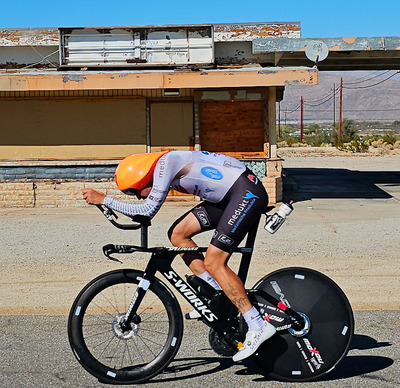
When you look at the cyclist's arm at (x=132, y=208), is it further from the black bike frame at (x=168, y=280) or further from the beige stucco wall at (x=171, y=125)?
the beige stucco wall at (x=171, y=125)

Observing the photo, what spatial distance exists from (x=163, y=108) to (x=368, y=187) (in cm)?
732

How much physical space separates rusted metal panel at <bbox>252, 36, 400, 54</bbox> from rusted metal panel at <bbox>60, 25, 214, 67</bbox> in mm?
1355

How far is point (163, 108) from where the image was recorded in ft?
58.9

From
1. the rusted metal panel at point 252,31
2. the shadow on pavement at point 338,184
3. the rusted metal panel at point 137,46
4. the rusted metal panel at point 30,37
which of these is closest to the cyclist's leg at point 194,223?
the rusted metal panel at point 137,46

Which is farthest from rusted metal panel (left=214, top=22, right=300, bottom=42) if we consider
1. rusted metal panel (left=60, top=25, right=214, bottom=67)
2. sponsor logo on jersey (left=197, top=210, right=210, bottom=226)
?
sponsor logo on jersey (left=197, top=210, right=210, bottom=226)

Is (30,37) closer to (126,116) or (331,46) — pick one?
(126,116)

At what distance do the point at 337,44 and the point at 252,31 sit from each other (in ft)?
7.40

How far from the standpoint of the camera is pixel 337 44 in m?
17.4

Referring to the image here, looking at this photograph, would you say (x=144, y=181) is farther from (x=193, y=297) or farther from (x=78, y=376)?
(x=78, y=376)

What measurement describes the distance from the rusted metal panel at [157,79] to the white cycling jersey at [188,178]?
37.5 ft

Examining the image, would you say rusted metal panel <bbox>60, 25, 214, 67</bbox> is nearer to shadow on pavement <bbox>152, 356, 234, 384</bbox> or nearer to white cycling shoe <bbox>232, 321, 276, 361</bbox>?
shadow on pavement <bbox>152, 356, 234, 384</bbox>

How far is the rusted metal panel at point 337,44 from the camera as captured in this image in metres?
17.2

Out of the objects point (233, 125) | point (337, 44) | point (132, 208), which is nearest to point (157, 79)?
point (233, 125)

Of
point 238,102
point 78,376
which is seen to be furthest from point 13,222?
point 78,376
